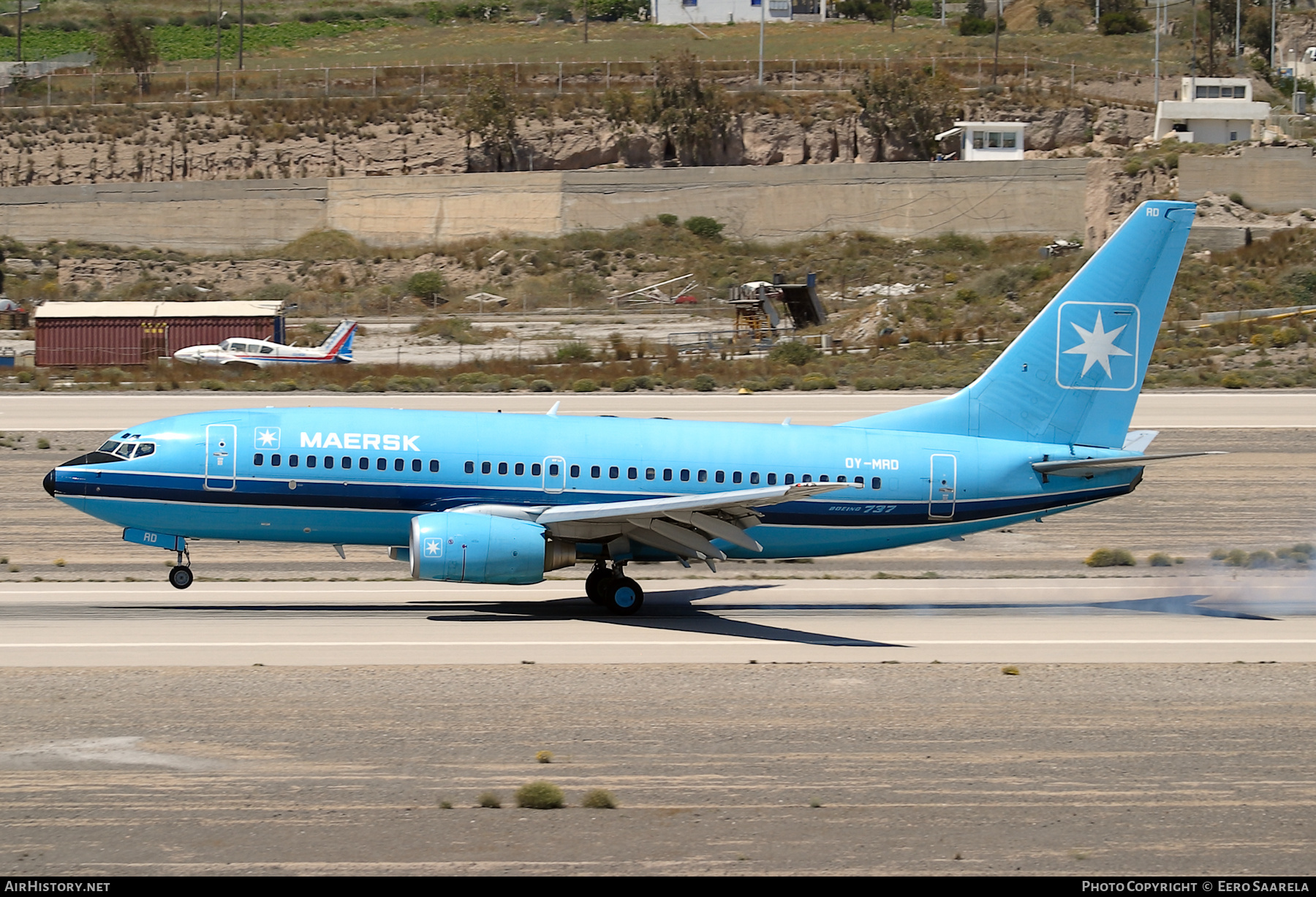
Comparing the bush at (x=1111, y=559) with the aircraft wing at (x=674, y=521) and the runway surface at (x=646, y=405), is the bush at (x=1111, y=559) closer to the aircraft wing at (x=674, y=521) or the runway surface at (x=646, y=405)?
the aircraft wing at (x=674, y=521)

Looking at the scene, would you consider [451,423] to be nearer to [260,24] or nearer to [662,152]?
[662,152]

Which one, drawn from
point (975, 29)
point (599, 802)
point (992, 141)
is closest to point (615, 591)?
point (599, 802)

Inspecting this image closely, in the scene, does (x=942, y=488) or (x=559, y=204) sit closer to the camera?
(x=942, y=488)

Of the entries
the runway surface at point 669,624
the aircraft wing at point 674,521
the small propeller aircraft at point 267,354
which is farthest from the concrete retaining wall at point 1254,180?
the aircraft wing at point 674,521

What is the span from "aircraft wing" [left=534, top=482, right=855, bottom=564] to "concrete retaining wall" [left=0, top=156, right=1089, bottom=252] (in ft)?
298

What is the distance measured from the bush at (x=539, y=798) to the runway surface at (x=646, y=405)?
39.3 metres

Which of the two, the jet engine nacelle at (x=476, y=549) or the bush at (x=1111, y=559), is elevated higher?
the jet engine nacelle at (x=476, y=549)

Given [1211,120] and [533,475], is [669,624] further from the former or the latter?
[1211,120]

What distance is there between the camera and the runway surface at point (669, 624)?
2462cm

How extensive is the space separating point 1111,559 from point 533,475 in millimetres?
17325

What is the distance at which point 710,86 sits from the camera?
127 metres

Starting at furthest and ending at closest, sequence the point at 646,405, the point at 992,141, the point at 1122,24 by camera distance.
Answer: the point at 1122,24 < the point at 992,141 < the point at 646,405

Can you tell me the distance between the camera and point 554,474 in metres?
28.2
